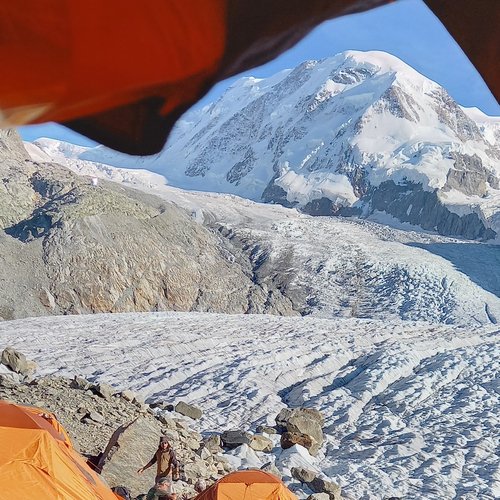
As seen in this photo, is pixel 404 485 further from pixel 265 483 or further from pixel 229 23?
pixel 229 23

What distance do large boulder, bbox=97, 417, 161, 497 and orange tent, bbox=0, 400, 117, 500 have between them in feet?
4.30

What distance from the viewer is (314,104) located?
15488 centimetres

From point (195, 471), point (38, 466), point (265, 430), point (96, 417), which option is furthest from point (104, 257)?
point (38, 466)

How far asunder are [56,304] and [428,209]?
6873cm

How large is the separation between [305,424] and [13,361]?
230 inches

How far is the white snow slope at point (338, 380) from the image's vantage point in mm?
10969

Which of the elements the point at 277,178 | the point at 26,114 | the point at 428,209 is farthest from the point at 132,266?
the point at 277,178

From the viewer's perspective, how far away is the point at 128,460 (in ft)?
24.1

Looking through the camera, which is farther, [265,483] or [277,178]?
[277,178]

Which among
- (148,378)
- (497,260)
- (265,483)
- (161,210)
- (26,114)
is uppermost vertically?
(26,114)

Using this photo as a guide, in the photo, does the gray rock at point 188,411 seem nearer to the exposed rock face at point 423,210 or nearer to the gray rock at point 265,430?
the gray rock at point 265,430

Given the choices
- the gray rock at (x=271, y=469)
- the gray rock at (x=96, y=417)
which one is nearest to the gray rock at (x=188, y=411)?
the gray rock at (x=271, y=469)

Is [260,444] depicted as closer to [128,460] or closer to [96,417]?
[96,417]

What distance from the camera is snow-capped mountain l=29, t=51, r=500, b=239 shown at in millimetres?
92625
